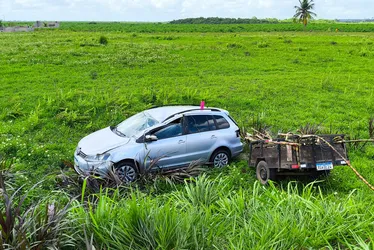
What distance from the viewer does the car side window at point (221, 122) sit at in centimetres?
914

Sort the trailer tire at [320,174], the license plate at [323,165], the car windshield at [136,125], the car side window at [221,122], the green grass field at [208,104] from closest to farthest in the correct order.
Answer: the green grass field at [208,104] < the license plate at [323,165] < the trailer tire at [320,174] < the car windshield at [136,125] < the car side window at [221,122]

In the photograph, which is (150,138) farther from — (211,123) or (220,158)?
(220,158)

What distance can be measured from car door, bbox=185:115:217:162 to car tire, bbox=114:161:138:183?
142 centimetres

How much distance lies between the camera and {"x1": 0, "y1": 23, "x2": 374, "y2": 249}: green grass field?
13.8ft

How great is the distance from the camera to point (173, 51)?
1173 inches

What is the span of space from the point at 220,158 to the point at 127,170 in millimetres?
2527

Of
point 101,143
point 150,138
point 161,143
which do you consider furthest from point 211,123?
point 101,143

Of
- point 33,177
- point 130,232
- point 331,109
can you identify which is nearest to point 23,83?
point 33,177

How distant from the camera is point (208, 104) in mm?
14383

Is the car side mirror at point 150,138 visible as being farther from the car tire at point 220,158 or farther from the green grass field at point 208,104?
the car tire at point 220,158

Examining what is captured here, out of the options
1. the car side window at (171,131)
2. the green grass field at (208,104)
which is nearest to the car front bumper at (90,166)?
the green grass field at (208,104)

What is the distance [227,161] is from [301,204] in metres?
4.22

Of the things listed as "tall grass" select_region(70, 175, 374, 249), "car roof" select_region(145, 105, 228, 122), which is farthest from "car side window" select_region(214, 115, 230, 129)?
"tall grass" select_region(70, 175, 374, 249)

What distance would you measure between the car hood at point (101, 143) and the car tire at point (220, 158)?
227 centimetres
